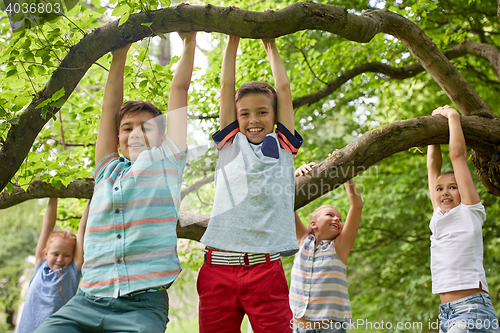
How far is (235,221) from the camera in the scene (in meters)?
1.94

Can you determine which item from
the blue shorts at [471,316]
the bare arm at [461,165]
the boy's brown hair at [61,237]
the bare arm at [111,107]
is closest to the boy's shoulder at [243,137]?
the bare arm at [111,107]

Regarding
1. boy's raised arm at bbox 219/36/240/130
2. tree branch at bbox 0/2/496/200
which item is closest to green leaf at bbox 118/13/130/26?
tree branch at bbox 0/2/496/200

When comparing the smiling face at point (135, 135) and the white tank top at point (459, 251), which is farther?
the white tank top at point (459, 251)

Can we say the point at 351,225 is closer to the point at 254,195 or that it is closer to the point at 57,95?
the point at 254,195

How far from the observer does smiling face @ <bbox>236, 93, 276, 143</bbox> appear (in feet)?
7.02

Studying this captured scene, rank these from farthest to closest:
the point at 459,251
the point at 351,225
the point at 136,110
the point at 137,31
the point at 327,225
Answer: the point at 327,225
the point at 351,225
the point at 459,251
the point at 136,110
the point at 137,31

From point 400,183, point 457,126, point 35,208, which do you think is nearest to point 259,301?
point 457,126

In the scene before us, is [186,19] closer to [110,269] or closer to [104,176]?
[104,176]

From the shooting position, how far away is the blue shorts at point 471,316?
91.9 inches

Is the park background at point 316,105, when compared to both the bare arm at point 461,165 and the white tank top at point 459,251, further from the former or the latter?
the white tank top at point 459,251

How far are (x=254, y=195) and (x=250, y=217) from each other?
117 millimetres

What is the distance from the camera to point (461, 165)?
255 centimetres

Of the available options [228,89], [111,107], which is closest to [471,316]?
[228,89]

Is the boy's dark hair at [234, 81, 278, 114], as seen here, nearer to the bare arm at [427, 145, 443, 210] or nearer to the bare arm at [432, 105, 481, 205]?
the bare arm at [432, 105, 481, 205]
